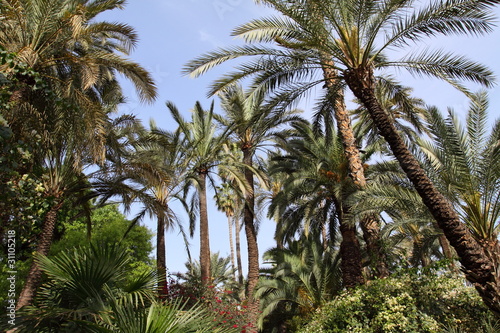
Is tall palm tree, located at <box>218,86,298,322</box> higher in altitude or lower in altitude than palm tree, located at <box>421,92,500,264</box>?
higher

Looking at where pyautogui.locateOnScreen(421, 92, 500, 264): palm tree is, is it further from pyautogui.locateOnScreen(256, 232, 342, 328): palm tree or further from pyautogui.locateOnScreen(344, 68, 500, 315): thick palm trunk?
pyautogui.locateOnScreen(256, 232, 342, 328): palm tree

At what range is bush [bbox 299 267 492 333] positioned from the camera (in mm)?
9023

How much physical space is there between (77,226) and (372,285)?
1501 cm

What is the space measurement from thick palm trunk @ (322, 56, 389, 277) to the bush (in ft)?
5.72

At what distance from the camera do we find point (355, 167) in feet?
43.2

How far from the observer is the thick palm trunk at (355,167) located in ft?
40.0

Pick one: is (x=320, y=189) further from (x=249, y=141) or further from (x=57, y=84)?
(x=57, y=84)

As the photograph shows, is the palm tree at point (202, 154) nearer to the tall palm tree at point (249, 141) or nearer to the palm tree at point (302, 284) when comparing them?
the tall palm tree at point (249, 141)

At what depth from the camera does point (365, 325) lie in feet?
32.2

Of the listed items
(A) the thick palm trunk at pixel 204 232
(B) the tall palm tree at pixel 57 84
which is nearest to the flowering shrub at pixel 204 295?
(A) the thick palm trunk at pixel 204 232

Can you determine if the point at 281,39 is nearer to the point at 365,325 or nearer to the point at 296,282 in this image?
the point at 365,325

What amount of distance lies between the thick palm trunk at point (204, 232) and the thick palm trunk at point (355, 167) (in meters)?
6.30

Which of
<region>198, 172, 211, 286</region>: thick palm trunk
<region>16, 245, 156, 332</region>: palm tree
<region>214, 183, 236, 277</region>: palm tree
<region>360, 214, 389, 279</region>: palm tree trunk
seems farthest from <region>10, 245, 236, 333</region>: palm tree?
<region>214, 183, 236, 277</region>: palm tree

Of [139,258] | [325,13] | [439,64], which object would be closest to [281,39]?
[325,13]
